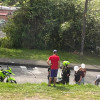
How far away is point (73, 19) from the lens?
19.5 meters

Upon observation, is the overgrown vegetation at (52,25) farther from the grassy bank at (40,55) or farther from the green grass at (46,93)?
the green grass at (46,93)

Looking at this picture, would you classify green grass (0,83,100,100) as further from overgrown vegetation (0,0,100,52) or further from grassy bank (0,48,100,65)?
overgrown vegetation (0,0,100,52)

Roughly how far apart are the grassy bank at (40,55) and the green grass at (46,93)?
8352 millimetres

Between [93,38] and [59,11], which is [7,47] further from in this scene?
[93,38]

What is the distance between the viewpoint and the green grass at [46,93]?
709 cm

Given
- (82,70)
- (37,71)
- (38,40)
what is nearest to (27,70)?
(37,71)

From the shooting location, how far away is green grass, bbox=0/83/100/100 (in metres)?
7.09

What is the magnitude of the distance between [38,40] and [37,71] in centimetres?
614

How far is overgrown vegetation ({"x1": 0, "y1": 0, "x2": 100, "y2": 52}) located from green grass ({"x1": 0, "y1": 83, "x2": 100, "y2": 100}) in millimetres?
10891

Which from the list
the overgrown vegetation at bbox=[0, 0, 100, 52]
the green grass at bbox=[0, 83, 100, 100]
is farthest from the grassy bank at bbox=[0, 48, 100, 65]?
the green grass at bbox=[0, 83, 100, 100]

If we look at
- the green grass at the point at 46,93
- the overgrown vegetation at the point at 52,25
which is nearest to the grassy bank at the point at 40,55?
the overgrown vegetation at the point at 52,25

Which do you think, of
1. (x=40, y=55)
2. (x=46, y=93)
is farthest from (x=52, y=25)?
(x=46, y=93)

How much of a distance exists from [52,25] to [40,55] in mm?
3156

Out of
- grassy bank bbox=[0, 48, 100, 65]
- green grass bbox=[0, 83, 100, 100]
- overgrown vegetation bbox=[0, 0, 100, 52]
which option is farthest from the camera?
overgrown vegetation bbox=[0, 0, 100, 52]
